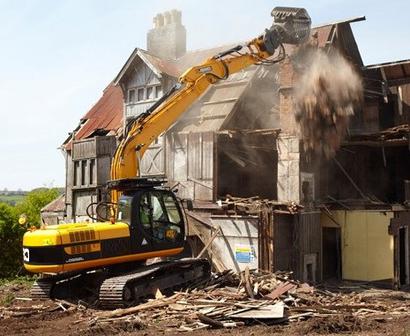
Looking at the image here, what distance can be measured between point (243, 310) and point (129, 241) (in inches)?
130

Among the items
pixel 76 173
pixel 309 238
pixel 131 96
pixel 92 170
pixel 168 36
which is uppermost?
pixel 168 36

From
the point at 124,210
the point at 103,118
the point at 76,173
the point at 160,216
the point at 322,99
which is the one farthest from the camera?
the point at 103,118

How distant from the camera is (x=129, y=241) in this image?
13109 millimetres

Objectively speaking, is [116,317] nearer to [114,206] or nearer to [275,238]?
[114,206]

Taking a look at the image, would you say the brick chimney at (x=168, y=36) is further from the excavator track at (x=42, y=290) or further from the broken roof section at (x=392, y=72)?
the excavator track at (x=42, y=290)

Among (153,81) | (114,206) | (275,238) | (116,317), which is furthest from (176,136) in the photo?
(116,317)

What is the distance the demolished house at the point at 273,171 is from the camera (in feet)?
65.1

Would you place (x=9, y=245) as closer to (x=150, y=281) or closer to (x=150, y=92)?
(x=150, y=92)

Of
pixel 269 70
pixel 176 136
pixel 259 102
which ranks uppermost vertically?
pixel 269 70

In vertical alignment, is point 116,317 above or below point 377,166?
below

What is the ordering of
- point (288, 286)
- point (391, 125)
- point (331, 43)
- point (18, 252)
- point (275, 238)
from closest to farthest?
1. point (288, 286)
2. point (275, 238)
3. point (331, 43)
4. point (391, 125)
5. point (18, 252)

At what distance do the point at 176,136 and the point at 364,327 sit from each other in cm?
1421

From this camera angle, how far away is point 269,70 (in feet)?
80.9

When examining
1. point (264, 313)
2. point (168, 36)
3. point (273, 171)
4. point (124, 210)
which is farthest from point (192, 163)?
point (264, 313)
